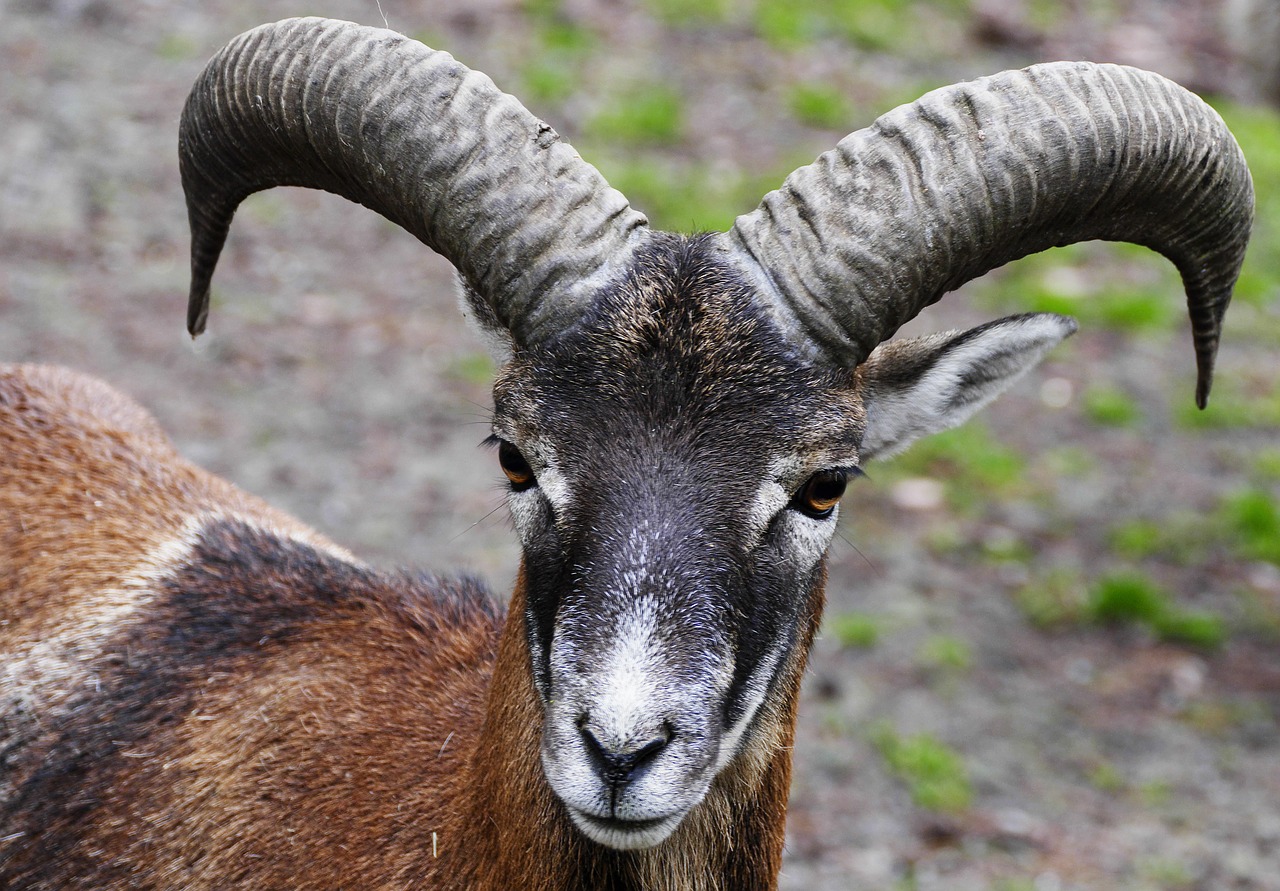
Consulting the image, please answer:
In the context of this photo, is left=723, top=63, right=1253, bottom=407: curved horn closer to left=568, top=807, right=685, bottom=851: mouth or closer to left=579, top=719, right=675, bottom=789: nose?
left=579, top=719, right=675, bottom=789: nose

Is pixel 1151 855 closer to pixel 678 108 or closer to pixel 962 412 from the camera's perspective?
pixel 962 412

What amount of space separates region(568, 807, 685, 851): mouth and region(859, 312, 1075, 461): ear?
Result: 1.50 metres

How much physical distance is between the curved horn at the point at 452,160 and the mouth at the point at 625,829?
4.31 ft

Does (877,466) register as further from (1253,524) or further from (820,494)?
(820,494)

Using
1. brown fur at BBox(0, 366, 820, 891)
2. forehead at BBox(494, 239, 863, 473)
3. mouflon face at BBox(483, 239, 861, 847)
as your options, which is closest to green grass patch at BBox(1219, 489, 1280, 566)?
brown fur at BBox(0, 366, 820, 891)

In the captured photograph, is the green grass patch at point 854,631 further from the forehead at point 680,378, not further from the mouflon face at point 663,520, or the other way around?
the forehead at point 680,378

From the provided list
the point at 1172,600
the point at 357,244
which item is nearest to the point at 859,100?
the point at 357,244

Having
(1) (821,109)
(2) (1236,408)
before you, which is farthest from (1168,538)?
(1) (821,109)

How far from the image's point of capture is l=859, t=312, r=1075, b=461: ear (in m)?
4.46

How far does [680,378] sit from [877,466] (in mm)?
6515

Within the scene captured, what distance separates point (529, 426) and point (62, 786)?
7.54 ft

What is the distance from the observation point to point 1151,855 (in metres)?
7.48

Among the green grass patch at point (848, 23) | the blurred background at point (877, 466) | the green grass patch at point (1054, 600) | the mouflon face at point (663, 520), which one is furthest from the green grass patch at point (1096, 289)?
the mouflon face at point (663, 520)

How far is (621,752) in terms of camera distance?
3.41m
